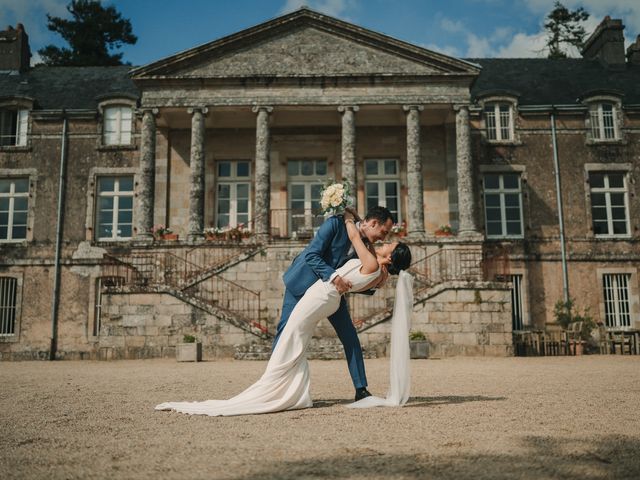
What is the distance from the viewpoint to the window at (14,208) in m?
22.5

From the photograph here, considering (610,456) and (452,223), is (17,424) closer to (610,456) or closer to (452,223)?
(610,456)

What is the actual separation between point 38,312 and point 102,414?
17.5 metres

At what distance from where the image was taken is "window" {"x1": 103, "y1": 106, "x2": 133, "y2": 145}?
2314 centimetres

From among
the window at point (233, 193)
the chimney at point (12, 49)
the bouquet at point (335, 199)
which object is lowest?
the bouquet at point (335, 199)

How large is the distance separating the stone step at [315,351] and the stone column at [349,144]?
6.39m

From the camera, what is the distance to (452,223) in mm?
22250

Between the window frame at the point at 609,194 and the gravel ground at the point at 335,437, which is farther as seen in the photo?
the window frame at the point at 609,194

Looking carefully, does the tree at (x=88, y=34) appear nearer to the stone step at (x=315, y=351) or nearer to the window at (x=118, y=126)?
the window at (x=118, y=126)

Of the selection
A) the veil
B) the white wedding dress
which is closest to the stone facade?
the veil

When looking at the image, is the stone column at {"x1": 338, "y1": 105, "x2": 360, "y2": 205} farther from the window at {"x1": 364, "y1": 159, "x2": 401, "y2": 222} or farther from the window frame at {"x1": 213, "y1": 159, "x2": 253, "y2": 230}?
the window frame at {"x1": 213, "y1": 159, "x2": 253, "y2": 230}

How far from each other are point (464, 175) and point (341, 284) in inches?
596

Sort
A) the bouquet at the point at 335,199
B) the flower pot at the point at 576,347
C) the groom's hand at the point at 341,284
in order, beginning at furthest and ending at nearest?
the flower pot at the point at 576,347, the bouquet at the point at 335,199, the groom's hand at the point at 341,284

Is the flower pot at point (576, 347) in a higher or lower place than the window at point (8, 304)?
lower

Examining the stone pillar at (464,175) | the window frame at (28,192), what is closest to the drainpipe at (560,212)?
the stone pillar at (464,175)
